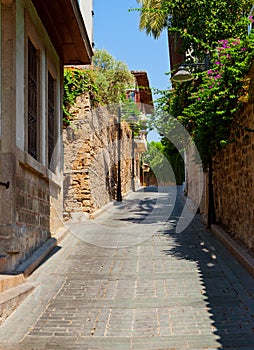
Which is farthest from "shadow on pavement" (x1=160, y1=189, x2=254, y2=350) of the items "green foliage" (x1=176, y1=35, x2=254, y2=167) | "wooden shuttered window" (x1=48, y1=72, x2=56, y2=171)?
"wooden shuttered window" (x1=48, y1=72, x2=56, y2=171)

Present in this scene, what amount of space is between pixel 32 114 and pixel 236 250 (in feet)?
13.9

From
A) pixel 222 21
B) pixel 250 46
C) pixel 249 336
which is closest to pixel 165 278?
pixel 249 336

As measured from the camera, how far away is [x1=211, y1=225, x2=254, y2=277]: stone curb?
7078mm

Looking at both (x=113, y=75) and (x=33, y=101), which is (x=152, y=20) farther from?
(x=33, y=101)

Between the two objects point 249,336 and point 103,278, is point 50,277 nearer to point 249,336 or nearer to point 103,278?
point 103,278

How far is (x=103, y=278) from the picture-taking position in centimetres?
712

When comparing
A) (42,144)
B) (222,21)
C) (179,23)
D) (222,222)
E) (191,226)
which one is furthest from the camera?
(179,23)

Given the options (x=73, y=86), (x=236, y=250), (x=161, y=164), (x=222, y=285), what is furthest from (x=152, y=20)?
(x=161, y=164)

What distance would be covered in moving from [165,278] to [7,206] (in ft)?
8.38

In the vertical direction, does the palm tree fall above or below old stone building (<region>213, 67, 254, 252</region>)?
above

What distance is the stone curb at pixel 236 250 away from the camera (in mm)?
7078

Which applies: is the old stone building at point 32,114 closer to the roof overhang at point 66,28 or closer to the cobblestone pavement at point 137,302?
the roof overhang at point 66,28

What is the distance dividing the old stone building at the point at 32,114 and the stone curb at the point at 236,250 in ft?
11.2

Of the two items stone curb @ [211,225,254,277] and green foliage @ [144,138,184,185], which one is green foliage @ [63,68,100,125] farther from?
green foliage @ [144,138,184,185]
